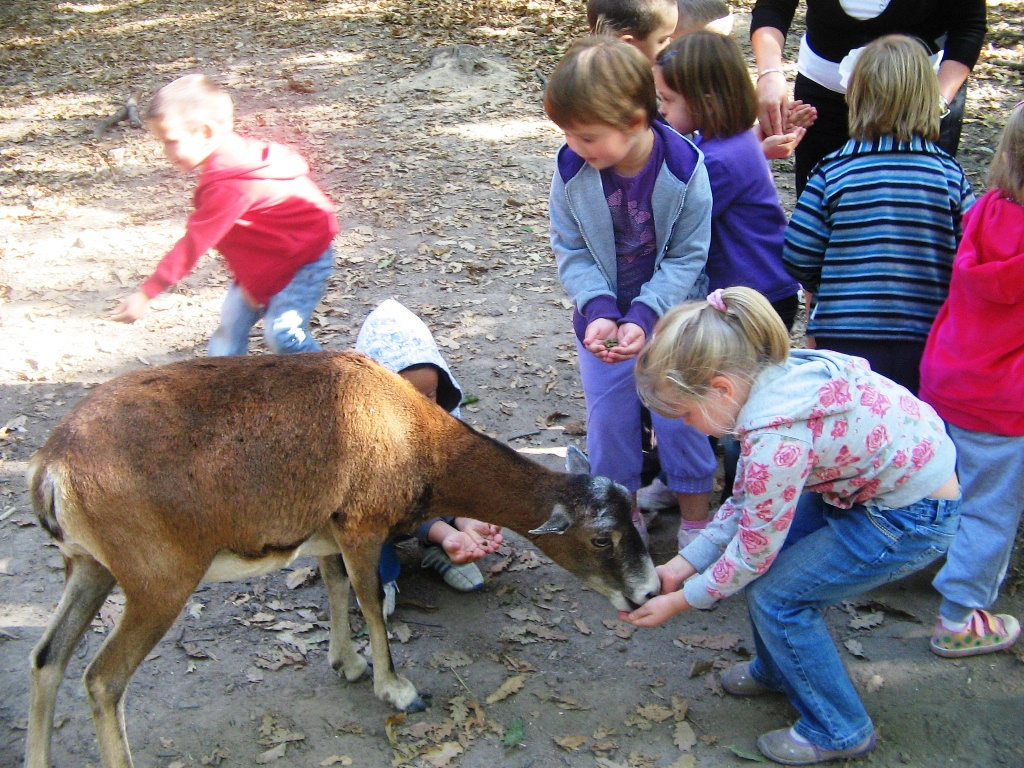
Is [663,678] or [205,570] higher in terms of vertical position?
[205,570]

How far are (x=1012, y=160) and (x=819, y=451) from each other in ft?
5.00

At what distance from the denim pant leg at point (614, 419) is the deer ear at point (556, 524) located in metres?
0.69

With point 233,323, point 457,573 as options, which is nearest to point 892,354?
point 457,573

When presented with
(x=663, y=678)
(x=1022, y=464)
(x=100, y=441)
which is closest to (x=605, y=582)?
(x=663, y=678)

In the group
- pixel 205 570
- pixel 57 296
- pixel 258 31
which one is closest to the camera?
pixel 205 570

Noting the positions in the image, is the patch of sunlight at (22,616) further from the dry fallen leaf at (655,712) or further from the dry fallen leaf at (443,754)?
the dry fallen leaf at (655,712)

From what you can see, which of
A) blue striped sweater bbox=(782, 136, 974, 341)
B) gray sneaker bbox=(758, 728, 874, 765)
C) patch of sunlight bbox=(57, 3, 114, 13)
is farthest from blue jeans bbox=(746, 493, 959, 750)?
patch of sunlight bbox=(57, 3, 114, 13)

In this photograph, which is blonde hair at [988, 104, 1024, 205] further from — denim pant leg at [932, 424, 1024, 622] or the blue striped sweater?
denim pant leg at [932, 424, 1024, 622]

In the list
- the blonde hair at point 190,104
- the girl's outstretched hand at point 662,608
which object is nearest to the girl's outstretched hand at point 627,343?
the girl's outstretched hand at point 662,608

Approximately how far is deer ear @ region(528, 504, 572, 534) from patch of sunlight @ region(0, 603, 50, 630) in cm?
256

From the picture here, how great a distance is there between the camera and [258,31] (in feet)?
52.7

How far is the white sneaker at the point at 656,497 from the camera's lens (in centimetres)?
539

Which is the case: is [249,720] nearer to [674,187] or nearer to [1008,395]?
[674,187]

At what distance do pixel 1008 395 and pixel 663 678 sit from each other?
1930 millimetres
